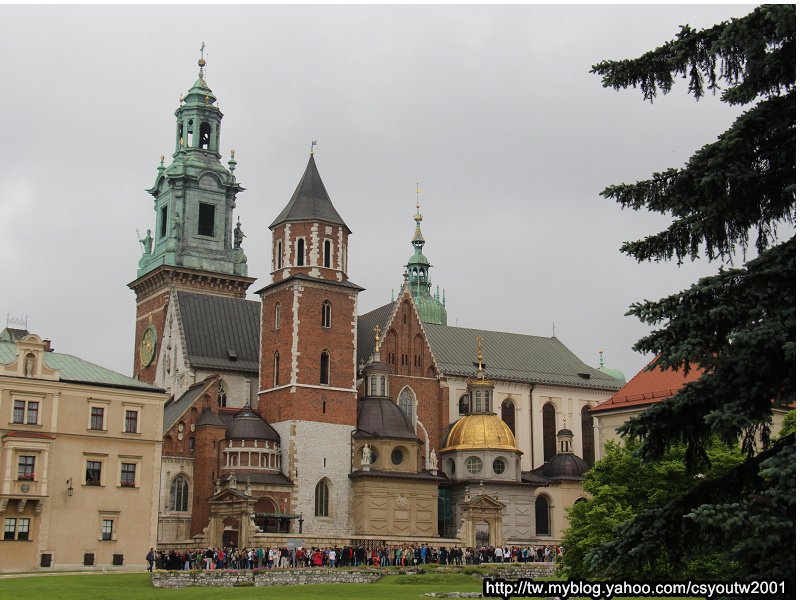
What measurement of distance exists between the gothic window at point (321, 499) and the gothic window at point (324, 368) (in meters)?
6.20

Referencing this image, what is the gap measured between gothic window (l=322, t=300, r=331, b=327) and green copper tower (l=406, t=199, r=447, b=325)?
40.1m

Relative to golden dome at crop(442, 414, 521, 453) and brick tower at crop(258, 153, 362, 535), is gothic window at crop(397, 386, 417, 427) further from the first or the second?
brick tower at crop(258, 153, 362, 535)

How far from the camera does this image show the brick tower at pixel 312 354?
218ft

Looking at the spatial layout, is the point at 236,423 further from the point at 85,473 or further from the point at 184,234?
the point at 184,234

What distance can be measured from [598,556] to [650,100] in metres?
6.31

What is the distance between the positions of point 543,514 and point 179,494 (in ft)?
82.8

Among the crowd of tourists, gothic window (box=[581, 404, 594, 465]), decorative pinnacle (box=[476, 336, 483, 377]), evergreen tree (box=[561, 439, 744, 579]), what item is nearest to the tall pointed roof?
decorative pinnacle (box=[476, 336, 483, 377])

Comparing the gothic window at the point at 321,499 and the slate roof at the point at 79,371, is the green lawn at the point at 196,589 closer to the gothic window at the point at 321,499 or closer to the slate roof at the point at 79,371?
the slate roof at the point at 79,371

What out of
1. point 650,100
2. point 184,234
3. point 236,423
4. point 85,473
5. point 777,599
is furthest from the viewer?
point 184,234

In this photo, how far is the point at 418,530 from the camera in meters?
67.8

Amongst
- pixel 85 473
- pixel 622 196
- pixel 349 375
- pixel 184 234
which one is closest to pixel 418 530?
pixel 349 375

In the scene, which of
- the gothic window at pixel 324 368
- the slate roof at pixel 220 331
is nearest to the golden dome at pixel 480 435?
the gothic window at pixel 324 368

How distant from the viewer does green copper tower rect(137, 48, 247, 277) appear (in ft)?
285

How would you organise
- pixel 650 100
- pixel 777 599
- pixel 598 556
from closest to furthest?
1. pixel 777 599
2. pixel 598 556
3. pixel 650 100
